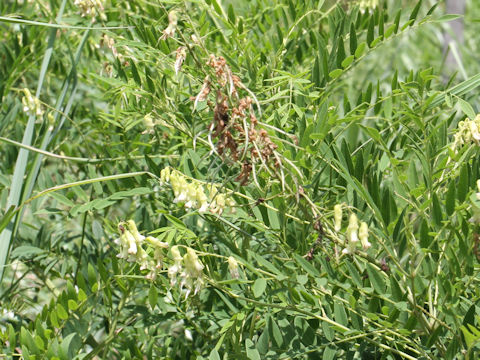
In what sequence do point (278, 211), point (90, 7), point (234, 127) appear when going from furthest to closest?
1. point (90, 7)
2. point (278, 211)
3. point (234, 127)

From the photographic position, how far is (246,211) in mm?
987

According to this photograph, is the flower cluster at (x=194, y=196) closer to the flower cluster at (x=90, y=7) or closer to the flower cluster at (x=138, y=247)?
the flower cluster at (x=138, y=247)

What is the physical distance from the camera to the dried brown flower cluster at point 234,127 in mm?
731

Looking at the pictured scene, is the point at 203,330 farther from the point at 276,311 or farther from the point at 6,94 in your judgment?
the point at 6,94

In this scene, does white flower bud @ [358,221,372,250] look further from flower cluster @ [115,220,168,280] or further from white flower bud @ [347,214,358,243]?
flower cluster @ [115,220,168,280]

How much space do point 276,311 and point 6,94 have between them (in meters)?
0.88

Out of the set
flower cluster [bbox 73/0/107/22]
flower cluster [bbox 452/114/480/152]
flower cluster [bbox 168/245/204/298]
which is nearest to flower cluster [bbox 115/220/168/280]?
flower cluster [bbox 168/245/204/298]

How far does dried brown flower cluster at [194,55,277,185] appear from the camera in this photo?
28.8 inches

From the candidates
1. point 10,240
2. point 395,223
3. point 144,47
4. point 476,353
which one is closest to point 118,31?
point 144,47

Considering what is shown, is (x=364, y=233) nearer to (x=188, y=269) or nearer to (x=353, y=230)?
(x=353, y=230)

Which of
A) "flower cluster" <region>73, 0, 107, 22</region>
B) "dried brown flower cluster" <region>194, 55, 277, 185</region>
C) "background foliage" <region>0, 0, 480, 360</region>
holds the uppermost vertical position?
"flower cluster" <region>73, 0, 107, 22</region>

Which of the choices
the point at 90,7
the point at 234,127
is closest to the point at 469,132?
the point at 234,127

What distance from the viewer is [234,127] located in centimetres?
75

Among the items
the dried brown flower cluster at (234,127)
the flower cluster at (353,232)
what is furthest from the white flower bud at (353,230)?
the dried brown flower cluster at (234,127)
